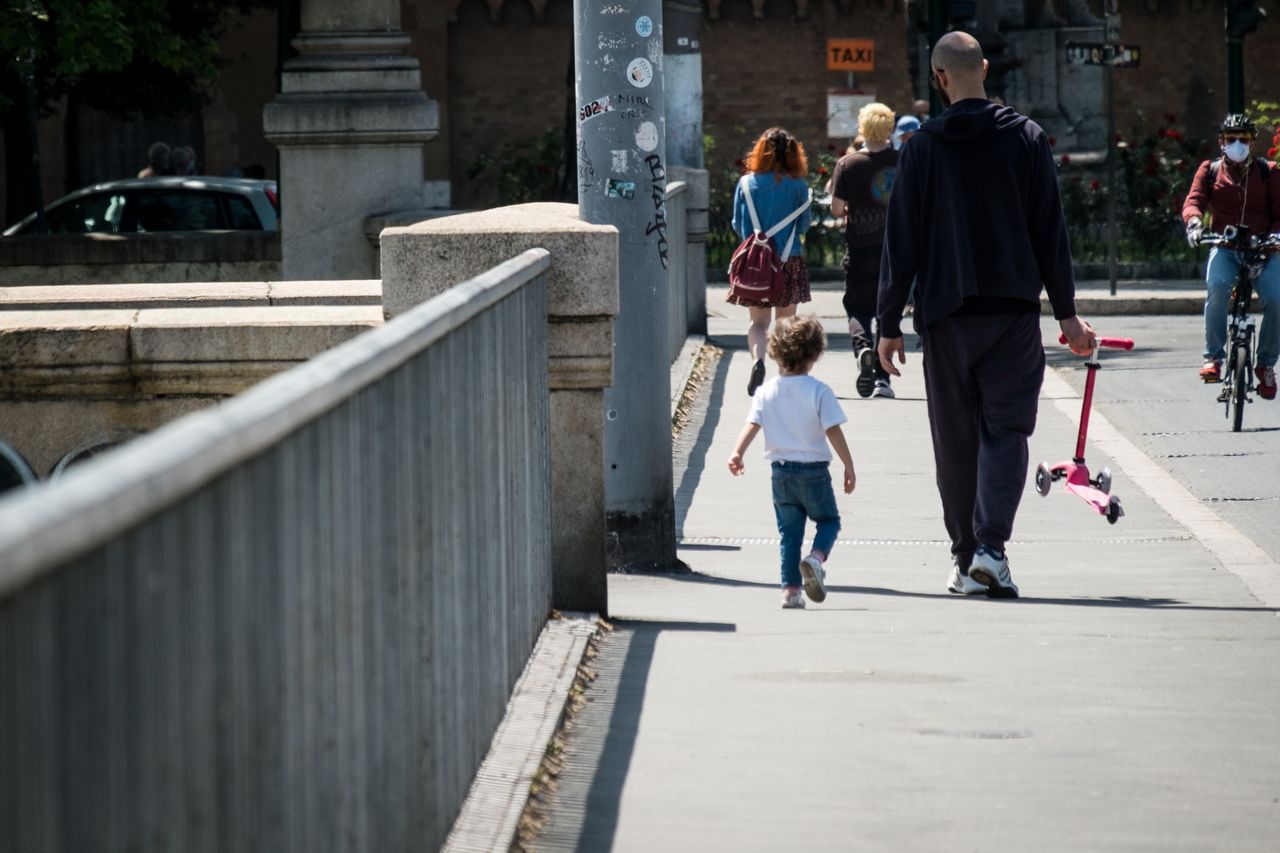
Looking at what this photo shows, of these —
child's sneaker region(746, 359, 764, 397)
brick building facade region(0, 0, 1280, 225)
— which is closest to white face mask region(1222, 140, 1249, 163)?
child's sneaker region(746, 359, 764, 397)

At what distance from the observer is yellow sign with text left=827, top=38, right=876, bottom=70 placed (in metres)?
34.6

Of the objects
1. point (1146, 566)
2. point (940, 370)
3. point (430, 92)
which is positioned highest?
point (430, 92)

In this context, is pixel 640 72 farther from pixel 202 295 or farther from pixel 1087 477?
pixel 1087 477

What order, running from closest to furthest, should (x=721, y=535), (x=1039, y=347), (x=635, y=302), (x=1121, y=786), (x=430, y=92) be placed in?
(x=1121, y=786) → (x=1039, y=347) → (x=635, y=302) → (x=721, y=535) → (x=430, y=92)

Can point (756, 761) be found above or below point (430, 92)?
below

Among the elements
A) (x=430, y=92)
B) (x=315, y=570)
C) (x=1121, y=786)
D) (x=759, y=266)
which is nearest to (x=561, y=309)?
(x=1121, y=786)

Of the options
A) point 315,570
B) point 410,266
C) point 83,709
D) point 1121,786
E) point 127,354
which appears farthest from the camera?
point 127,354

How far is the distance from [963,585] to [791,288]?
21.1ft

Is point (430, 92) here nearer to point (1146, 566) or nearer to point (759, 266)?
point (759, 266)

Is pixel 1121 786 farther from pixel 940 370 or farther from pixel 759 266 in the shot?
pixel 759 266

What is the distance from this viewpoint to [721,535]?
29.6 ft

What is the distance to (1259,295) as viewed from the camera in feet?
41.2

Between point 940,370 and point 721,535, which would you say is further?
point 721,535

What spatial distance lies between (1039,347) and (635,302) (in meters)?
1.54
